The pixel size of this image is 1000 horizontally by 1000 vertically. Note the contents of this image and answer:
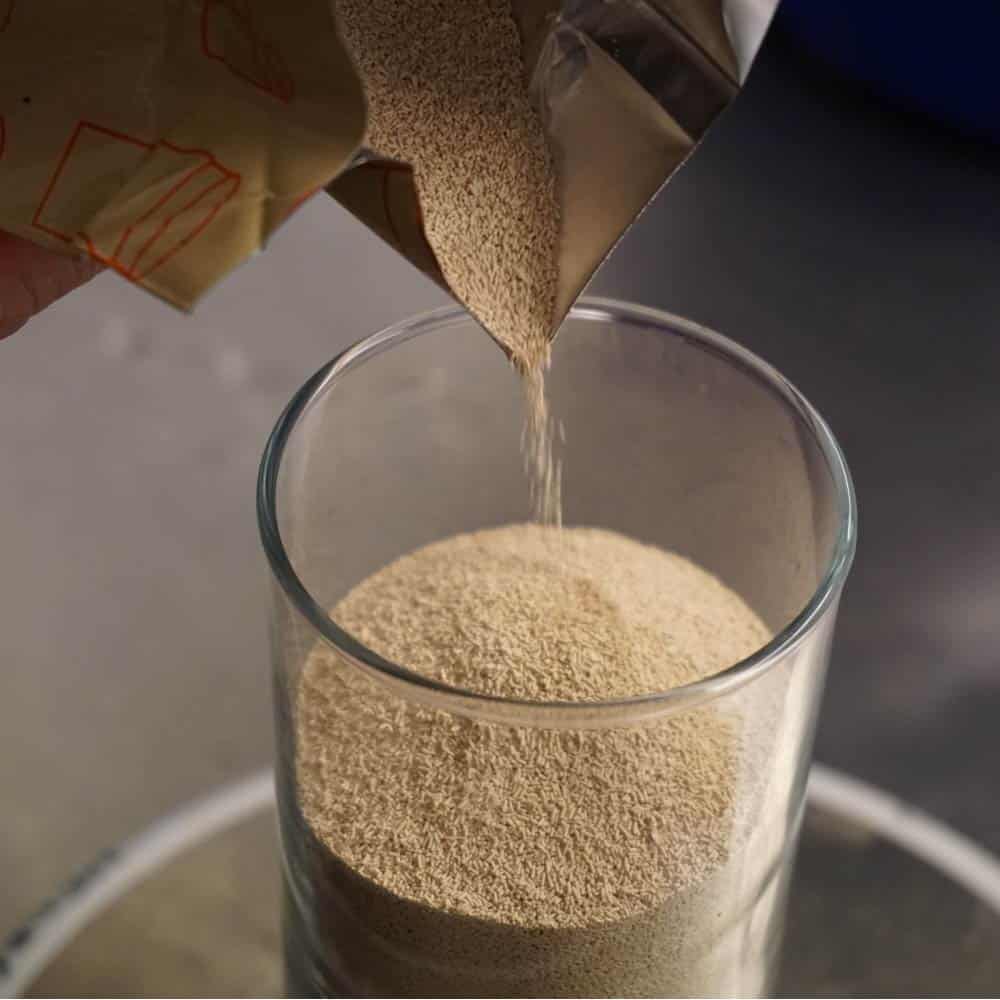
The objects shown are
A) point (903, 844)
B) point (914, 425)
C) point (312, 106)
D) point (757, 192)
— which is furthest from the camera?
point (757, 192)

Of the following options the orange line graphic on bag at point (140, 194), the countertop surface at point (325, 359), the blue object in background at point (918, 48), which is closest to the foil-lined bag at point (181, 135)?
the orange line graphic on bag at point (140, 194)

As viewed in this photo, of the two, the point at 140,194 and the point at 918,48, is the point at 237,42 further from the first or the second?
the point at 918,48

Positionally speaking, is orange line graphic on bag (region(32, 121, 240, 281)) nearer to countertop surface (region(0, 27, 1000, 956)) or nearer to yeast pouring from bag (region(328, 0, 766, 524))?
yeast pouring from bag (region(328, 0, 766, 524))

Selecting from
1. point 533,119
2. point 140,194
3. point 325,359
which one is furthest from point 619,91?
point 325,359

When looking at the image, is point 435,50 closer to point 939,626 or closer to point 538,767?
point 538,767

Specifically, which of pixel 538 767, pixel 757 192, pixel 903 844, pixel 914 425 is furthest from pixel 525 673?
pixel 757 192

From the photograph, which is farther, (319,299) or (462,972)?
(319,299)

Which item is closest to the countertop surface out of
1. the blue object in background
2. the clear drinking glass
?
the blue object in background
